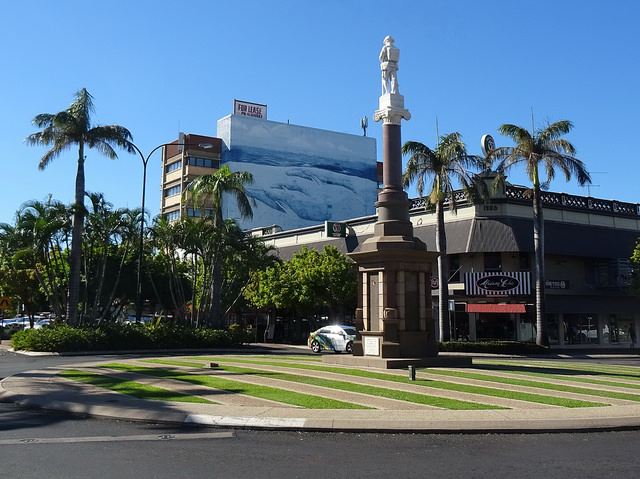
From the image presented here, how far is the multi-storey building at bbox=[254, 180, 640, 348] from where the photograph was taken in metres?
41.3

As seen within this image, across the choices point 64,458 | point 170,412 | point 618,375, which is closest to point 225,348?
point 618,375

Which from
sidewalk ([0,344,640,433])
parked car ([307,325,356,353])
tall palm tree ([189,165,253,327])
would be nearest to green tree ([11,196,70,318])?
tall palm tree ([189,165,253,327])

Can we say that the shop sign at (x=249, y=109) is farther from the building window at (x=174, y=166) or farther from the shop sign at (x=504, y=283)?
the shop sign at (x=504, y=283)

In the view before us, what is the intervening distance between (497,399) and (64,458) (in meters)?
8.54

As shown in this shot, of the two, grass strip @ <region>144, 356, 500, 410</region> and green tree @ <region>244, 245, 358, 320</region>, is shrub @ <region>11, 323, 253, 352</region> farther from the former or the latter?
grass strip @ <region>144, 356, 500, 410</region>

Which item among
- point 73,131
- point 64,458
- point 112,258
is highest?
point 73,131

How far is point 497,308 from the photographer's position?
4103cm

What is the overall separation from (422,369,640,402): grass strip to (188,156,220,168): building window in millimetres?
80068

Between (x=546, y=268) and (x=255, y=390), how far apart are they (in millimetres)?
34068

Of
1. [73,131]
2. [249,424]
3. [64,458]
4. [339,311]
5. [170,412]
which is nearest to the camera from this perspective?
[64,458]

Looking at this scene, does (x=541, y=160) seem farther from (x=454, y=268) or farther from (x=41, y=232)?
(x=41, y=232)

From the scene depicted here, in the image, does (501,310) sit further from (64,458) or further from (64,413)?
(64,458)

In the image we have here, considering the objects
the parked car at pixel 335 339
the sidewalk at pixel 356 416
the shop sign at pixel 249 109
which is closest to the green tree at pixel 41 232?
the parked car at pixel 335 339

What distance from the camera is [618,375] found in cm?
1903
